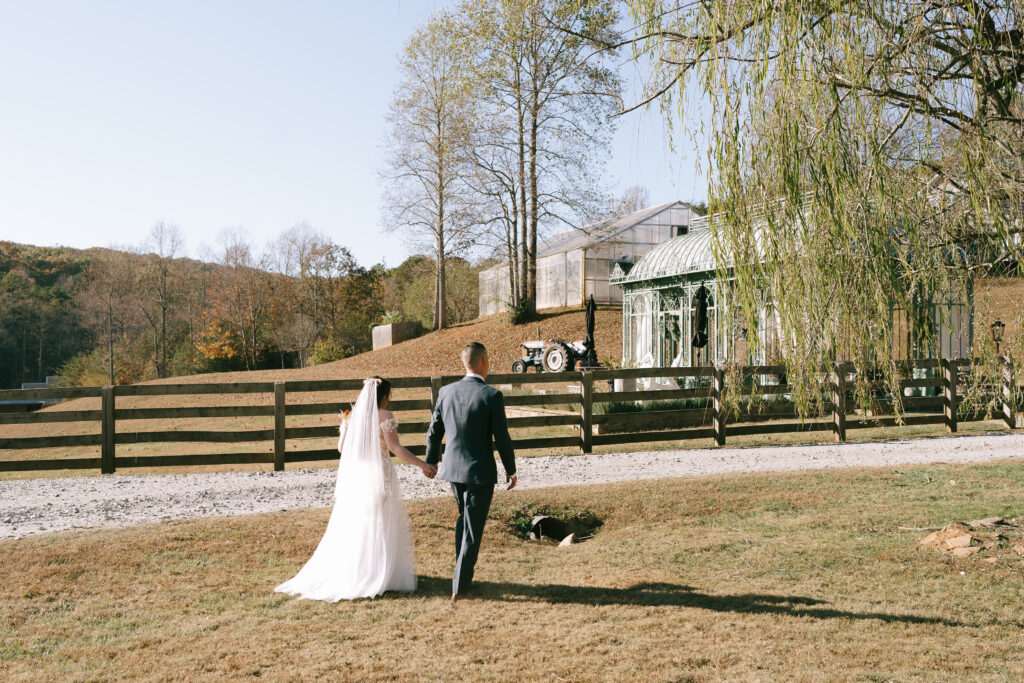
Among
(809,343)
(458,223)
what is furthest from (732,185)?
(458,223)

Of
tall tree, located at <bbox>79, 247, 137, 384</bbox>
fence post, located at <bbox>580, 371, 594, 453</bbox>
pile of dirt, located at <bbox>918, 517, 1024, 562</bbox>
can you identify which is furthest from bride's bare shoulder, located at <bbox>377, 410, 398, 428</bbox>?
tall tree, located at <bbox>79, 247, 137, 384</bbox>

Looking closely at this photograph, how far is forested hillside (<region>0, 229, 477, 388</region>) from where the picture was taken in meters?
41.2

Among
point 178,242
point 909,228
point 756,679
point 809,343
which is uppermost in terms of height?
point 178,242

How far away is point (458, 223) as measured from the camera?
30016 millimetres

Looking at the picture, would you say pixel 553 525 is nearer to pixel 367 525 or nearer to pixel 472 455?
pixel 367 525

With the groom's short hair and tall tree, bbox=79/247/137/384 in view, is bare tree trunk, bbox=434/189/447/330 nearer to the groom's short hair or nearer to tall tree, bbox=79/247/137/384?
tall tree, bbox=79/247/137/384

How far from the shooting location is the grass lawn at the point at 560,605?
3.84 meters

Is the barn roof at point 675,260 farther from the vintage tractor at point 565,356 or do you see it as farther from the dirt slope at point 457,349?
the dirt slope at point 457,349

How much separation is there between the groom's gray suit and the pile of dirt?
3.55m

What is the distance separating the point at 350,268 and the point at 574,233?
1709cm

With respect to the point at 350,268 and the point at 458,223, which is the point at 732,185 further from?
the point at 350,268

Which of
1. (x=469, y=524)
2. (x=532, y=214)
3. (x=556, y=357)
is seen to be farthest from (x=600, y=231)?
(x=469, y=524)

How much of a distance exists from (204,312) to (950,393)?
4041cm

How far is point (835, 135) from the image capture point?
4.15 meters
